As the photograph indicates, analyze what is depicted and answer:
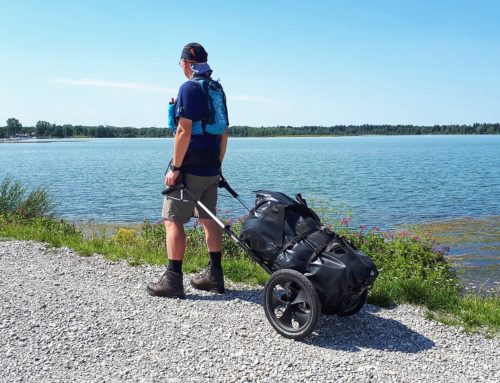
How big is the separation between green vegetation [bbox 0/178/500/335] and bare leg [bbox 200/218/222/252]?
2.35 ft

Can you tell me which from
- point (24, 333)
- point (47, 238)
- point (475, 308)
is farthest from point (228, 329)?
point (47, 238)

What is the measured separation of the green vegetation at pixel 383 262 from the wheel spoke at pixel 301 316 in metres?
1.38

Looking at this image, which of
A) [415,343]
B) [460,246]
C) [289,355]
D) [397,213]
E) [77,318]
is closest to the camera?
[289,355]

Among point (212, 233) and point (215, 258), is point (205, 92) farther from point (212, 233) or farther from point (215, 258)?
point (215, 258)

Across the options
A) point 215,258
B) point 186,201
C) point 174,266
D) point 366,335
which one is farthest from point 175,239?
point 366,335

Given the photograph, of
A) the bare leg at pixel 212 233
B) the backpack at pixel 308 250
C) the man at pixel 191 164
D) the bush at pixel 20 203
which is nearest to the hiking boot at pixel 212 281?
the man at pixel 191 164

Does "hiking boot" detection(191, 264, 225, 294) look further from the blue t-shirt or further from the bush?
the bush

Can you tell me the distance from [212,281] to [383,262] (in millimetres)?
3198

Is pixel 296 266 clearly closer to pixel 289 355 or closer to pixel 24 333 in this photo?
pixel 289 355

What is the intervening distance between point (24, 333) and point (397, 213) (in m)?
16.5

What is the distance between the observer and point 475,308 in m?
5.76

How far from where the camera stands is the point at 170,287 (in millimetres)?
6027

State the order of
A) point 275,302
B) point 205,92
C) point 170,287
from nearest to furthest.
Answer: point 275,302, point 205,92, point 170,287

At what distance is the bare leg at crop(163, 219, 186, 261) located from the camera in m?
5.97
